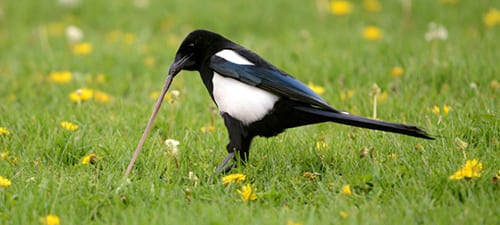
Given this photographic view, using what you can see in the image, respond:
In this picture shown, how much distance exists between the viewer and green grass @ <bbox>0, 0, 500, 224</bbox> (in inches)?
117

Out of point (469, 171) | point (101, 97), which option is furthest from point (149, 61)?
point (469, 171)

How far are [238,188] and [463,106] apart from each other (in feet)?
5.74

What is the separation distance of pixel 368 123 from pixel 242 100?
1.96 ft

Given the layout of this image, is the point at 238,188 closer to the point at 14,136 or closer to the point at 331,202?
the point at 331,202

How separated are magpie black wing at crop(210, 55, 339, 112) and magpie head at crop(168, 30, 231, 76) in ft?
0.35

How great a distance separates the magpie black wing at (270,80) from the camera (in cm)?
321

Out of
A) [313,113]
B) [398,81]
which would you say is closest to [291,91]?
[313,113]

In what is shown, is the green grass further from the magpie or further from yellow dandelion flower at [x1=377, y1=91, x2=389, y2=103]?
the magpie

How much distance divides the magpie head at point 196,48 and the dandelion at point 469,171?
1292mm

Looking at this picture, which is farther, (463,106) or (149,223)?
(463,106)

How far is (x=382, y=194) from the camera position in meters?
3.05

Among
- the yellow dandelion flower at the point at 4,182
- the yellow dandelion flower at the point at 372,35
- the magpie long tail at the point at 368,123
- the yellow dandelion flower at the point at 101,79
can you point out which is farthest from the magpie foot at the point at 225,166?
the yellow dandelion flower at the point at 372,35

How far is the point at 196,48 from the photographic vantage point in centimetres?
356

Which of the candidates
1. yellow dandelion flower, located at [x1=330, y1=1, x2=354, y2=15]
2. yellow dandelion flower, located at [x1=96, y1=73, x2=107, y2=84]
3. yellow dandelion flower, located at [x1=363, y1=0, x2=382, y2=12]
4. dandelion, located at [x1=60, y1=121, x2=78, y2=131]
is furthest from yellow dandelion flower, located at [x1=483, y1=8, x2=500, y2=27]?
dandelion, located at [x1=60, y1=121, x2=78, y2=131]
